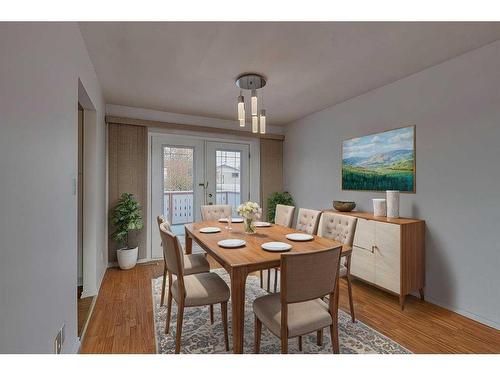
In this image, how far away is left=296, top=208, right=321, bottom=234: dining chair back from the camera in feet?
9.02

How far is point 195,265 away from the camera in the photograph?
2.41m

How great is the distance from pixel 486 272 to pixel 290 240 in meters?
1.75

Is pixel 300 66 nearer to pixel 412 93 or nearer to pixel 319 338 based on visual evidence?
pixel 412 93

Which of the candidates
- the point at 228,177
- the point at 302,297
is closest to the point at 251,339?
the point at 302,297

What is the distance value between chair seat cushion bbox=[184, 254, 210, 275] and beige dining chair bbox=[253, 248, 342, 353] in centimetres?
92

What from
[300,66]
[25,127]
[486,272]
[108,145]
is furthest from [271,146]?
[25,127]

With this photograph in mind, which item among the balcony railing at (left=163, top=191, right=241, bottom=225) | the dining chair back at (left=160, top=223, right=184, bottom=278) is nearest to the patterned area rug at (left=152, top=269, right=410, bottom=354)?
the dining chair back at (left=160, top=223, right=184, bottom=278)

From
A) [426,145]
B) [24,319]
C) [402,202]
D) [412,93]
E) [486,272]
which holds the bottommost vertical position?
[486,272]

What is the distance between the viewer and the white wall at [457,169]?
2.14m

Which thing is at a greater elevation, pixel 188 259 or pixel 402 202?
pixel 402 202

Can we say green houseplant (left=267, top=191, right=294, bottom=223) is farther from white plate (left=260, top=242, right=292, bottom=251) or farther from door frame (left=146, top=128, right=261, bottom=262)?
white plate (left=260, top=242, right=292, bottom=251)

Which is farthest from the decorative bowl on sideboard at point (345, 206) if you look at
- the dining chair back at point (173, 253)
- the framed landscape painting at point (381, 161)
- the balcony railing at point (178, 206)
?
the balcony railing at point (178, 206)

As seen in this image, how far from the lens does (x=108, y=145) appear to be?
11.9 feet

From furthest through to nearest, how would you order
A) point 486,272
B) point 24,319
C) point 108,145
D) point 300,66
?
point 108,145
point 300,66
point 486,272
point 24,319
